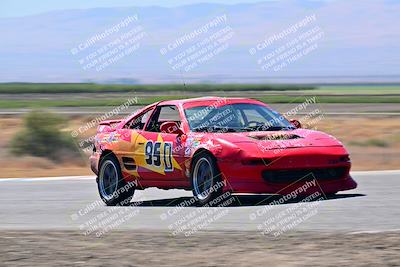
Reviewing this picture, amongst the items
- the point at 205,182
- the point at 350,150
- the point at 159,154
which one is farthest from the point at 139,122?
the point at 350,150

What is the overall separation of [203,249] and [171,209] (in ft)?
12.1

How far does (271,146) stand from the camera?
42.0ft

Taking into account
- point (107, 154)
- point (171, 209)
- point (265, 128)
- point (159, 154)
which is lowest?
point (171, 209)

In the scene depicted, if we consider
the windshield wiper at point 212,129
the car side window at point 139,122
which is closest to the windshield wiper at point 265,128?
the windshield wiper at point 212,129

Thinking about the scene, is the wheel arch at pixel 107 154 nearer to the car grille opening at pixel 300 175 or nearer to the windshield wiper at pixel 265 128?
the windshield wiper at pixel 265 128

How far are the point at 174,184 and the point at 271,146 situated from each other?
5.03 ft

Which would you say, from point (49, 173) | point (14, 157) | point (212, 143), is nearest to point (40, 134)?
point (14, 157)

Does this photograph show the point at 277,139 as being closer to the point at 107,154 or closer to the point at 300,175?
the point at 300,175

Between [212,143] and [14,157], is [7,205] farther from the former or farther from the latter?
[14,157]

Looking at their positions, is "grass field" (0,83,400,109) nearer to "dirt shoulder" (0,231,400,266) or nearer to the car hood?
the car hood

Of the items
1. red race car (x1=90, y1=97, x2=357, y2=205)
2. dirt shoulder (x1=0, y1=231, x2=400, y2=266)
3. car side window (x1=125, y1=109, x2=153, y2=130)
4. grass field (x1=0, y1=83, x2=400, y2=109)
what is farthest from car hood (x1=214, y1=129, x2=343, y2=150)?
grass field (x1=0, y1=83, x2=400, y2=109)

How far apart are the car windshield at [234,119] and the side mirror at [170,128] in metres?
0.18

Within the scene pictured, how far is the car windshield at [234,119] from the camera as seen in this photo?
13.4m

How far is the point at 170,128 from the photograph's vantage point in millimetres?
13625
